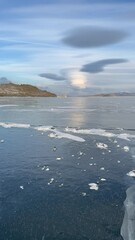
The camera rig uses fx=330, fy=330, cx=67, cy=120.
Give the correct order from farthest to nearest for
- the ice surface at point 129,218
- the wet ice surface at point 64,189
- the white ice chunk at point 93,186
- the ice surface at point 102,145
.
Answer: the ice surface at point 102,145
the white ice chunk at point 93,186
the wet ice surface at point 64,189
the ice surface at point 129,218

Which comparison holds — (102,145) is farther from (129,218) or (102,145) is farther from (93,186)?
(129,218)

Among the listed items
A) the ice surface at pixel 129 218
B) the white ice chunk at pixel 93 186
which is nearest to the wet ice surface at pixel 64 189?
the white ice chunk at pixel 93 186

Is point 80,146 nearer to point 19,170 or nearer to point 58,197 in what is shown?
point 19,170

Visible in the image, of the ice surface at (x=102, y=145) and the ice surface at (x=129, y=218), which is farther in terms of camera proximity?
the ice surface at (x=102, y=145)

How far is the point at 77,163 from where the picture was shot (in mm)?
14586

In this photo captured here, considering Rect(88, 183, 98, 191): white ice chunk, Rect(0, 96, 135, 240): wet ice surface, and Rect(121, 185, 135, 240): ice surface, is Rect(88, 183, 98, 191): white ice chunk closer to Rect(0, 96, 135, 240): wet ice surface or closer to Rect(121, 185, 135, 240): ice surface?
Rect(0, 96, 135, 240): wet ice surface

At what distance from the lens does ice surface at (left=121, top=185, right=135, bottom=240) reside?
8202 millimetres

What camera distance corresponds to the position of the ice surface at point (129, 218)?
26.9 feet

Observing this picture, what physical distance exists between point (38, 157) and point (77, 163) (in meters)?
2.16

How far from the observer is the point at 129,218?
9102 mm

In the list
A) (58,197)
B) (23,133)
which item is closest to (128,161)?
(58,197)

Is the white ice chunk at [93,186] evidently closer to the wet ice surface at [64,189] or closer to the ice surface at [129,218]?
the wet ice surface at [64,189]

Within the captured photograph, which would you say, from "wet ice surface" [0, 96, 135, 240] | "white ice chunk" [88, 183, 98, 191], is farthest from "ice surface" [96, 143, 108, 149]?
"white ice chunk" [88, 183, 98, 191]

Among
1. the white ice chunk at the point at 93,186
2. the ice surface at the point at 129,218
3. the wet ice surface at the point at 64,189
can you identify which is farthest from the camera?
the white ice chunk at the point at 93,186
